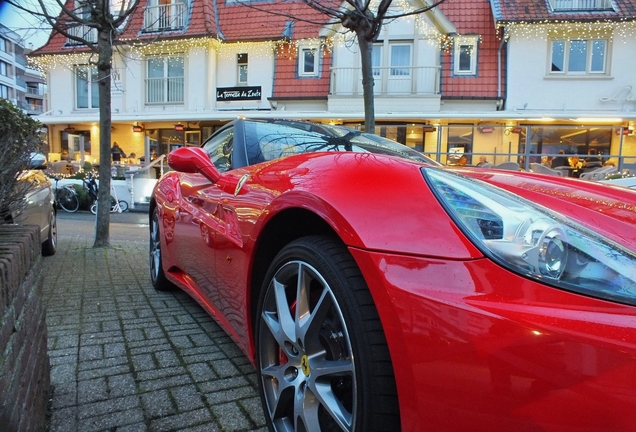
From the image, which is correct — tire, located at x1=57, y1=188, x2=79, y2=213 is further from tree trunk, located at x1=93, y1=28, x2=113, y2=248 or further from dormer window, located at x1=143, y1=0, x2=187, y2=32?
tree trunk, located at x1=93, y1=28, x2=113, y2=248

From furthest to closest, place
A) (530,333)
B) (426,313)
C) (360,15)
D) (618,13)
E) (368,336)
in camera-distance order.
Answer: (618,13) < (360,15) < (368,336) < (426,313) < (530,333)

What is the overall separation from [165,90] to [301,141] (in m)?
17.7

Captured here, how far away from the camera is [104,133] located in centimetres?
656

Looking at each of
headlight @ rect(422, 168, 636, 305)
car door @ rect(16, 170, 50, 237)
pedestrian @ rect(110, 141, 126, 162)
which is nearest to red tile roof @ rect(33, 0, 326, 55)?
pedestrian @ rect(110, 141, 126, 162)

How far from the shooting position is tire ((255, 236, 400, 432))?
1.21 meters

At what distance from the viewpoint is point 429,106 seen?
618 inches

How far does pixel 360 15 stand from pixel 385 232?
548cm

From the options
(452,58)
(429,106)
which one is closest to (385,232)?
(429,106)

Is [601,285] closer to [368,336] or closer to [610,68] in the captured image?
[368,336]

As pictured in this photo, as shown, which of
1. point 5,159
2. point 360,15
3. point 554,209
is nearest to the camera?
point 554,209

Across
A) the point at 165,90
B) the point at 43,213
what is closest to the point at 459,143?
the point at 165,90

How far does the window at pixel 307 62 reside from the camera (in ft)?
55.7

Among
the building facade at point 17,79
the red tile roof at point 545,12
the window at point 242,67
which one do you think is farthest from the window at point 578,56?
the building facade at point 17,79

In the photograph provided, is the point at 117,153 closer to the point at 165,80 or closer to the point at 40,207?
the point at 165,80
